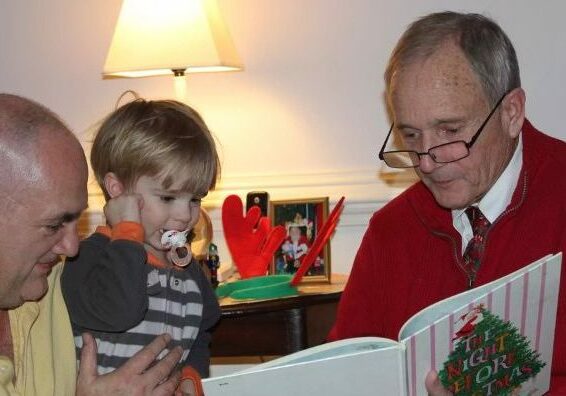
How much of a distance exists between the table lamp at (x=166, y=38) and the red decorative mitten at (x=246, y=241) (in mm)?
403

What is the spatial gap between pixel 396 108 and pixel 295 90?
4.00 feet

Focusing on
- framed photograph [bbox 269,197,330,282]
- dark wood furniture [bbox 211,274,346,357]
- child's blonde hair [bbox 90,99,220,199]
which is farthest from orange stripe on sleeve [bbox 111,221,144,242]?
framed photograph [bbox 269,197,330,282]

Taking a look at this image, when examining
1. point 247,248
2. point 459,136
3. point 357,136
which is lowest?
point 247,248

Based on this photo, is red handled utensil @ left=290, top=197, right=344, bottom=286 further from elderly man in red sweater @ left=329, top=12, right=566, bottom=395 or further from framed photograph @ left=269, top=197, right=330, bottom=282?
elderly man in red sweater @ left=329, top=12, right=566, bottom=395

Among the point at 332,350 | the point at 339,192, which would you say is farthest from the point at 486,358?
the point at 339,192

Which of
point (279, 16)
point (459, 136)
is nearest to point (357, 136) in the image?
point (279, 16)

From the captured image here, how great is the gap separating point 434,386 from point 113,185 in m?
0.81

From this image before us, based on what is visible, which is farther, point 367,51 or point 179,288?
point 367,51

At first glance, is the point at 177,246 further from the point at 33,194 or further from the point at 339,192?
the point at 339,192

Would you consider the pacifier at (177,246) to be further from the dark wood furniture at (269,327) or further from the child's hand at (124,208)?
the dark wood furniture at (269,327)

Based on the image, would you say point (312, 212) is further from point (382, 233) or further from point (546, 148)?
point (546, 148)

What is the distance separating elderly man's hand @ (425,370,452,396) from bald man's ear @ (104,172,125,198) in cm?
77

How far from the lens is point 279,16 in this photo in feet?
10.7

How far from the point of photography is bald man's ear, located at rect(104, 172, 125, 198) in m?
2.08
